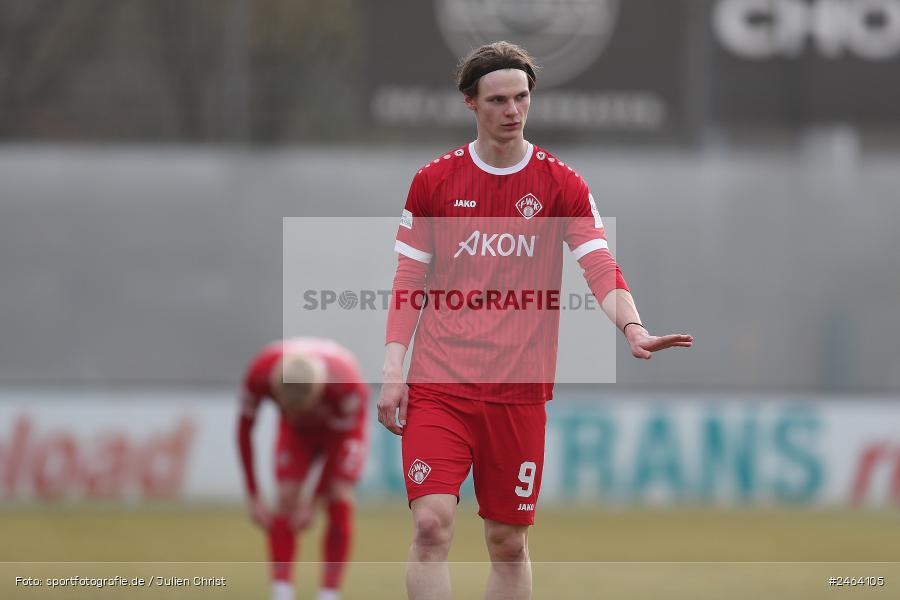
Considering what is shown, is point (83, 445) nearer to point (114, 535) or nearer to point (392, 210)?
point (114, 535)

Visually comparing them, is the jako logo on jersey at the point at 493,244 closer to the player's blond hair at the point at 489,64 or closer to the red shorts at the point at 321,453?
the player's blond hair at the point at 489,64

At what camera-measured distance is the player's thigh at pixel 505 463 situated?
18.4 ft

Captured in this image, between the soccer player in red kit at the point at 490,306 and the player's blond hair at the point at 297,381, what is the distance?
166 centimetres

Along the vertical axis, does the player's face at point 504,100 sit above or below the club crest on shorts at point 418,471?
above

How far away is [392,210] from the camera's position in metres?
17.1

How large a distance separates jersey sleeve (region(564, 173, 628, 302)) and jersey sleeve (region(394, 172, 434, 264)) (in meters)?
0.57

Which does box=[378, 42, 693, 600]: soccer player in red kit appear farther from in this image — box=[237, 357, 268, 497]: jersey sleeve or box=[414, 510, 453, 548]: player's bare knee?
box=[237, 357, 268, 497]: jersey sleeve

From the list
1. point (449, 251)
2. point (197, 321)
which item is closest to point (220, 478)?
point (197, 321)

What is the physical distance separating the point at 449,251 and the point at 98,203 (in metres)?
12.2

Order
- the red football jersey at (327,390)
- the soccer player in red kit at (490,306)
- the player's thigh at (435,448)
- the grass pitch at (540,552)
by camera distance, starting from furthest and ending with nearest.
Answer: the grass pitch at (540,552) < the red football jersey at (327,390) < the soccer player in red kit at (490,306) < the player's thigh at (435,448)

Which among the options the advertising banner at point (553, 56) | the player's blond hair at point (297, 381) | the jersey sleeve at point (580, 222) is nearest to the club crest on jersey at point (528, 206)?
the jersey sleeve at point (580, 222)

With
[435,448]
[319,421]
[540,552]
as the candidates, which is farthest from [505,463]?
[540,552]

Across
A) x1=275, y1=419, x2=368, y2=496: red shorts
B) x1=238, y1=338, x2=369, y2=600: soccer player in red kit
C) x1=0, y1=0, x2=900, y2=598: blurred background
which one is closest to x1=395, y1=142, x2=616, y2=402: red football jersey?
x1=238, y1=338, x2=369, y2=600: soccer player in red kit

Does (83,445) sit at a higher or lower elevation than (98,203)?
lower
